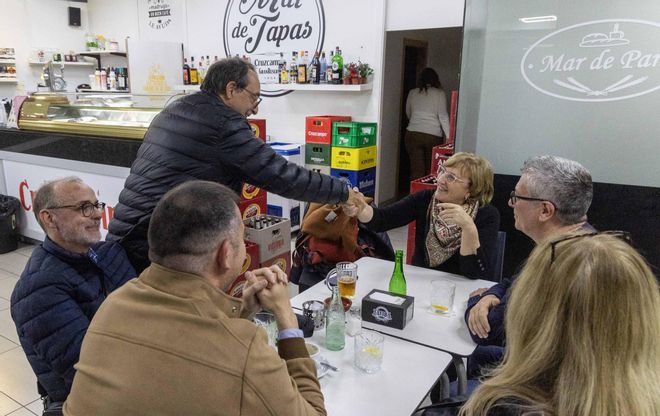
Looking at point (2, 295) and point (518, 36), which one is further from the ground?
point (518, 36)

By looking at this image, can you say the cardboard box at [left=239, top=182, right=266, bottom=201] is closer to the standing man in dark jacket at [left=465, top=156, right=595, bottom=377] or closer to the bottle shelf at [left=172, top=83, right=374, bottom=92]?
the bottle shelf at [left=172, top=83, right=374, bottom=92]

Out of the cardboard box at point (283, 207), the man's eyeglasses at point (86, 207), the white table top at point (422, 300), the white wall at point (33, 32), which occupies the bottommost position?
the cardboard box at point (283, 207)

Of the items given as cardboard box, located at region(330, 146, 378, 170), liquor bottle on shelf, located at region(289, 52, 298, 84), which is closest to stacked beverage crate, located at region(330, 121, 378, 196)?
cardboard box, located at region(330, 146, 378, 170)

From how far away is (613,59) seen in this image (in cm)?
328

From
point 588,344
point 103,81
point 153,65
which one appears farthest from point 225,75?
point 103,81

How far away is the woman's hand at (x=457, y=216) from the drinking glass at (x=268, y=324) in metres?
1.06

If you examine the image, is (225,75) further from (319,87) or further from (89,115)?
(319,87)

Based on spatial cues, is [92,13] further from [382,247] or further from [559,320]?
[559,320]

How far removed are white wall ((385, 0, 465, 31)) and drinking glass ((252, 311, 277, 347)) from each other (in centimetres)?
422

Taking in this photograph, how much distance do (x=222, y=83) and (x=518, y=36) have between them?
7.66ft

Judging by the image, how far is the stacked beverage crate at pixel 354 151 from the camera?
5.30m

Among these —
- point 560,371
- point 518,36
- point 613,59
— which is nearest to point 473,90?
point 518,36

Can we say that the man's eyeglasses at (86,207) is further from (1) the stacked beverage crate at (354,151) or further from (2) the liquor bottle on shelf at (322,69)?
(2) the liquor bottle on shelf at (322,69)

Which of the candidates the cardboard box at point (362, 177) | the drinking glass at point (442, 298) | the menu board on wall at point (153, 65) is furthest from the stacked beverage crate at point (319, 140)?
the drinking glass at point (442, 298)
